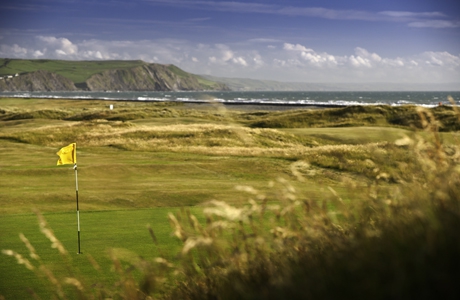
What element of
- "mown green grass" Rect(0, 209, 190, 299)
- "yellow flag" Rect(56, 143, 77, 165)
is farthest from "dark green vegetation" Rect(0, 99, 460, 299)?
"yellow flag" Rect(56, 143, 77, 165)

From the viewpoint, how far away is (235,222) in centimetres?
477

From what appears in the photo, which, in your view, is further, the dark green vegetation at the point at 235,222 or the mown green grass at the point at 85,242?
the mown green grass at the point at 85,242

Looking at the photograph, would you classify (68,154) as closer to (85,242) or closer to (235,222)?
(85,242)

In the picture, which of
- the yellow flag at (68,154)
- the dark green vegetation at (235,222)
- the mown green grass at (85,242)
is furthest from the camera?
the yellow flag at (68,154)

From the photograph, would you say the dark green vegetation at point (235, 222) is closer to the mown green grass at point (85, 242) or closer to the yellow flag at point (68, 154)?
the mown green grass at point (85, 242)

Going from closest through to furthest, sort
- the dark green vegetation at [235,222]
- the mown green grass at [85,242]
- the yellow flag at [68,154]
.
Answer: the dark green vegetation at [235,222] < the mown green grass at [85,242] < the yellow flag at [68,154]

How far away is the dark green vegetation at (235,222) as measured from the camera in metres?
2.91

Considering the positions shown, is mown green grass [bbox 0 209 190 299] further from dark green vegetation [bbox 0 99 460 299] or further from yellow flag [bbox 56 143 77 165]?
yellow flag [bbox 56 143 77 165]

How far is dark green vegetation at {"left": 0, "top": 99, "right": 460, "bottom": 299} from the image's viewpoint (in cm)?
291

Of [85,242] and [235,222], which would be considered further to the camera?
[85,242]

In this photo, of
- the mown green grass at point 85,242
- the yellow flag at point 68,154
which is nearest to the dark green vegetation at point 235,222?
the mown green grass at point 85,242

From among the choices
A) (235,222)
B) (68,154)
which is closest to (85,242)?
(68,154)

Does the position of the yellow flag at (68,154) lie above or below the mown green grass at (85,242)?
above

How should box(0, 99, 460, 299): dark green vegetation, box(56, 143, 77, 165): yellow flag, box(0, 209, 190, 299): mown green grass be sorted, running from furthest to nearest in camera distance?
box(56, 143, 77, 165): yellow flag < box(0, 209, 190, 299): mown green grass < box(0, 99, 460, 299): dark green vegetation
